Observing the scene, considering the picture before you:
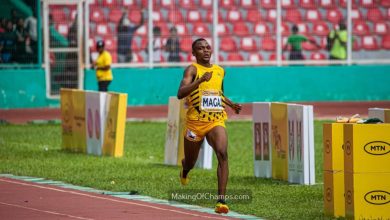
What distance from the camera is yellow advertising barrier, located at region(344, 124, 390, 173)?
45.6ft

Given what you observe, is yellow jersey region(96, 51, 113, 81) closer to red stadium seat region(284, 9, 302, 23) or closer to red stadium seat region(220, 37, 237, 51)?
red stadium seat region(220, 37, 237, 51)

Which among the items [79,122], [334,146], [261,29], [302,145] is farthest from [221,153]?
[261,29]

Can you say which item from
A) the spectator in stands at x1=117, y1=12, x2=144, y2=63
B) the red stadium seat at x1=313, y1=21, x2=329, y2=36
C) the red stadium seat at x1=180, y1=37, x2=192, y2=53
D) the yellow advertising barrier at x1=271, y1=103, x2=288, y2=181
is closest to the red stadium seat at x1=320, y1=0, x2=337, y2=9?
the red stadium seat at x1=313, y1=21, x2=329, y2=36

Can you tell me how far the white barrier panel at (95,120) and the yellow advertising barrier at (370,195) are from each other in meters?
10.7

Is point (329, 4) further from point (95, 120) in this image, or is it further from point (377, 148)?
point (377, 148)

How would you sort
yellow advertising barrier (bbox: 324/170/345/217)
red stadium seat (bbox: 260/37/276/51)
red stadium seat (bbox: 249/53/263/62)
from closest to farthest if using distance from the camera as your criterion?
1. yellow advertising barrier (bbox: 324/170/345/217)
2. red stadium seat (bbox: 249/53/263/62)
3. red stadium seat (bbox: 260/37/276/51)

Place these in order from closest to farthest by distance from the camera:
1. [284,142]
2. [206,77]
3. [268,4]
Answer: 1. [206,77]
2. [284,142]
3. [268,4]

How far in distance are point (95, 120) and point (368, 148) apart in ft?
36.8

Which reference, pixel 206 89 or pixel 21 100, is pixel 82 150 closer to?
pixel 206 89

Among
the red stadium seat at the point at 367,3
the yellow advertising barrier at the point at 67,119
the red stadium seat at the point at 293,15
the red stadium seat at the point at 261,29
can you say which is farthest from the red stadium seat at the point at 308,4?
the yellow advertising barrier at the point at 67,119

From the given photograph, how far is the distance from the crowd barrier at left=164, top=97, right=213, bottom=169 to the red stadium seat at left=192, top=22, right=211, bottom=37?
59.4ft

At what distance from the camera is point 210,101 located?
1509cm

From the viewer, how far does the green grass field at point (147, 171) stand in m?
16.1

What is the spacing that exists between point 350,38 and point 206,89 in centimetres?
2782
